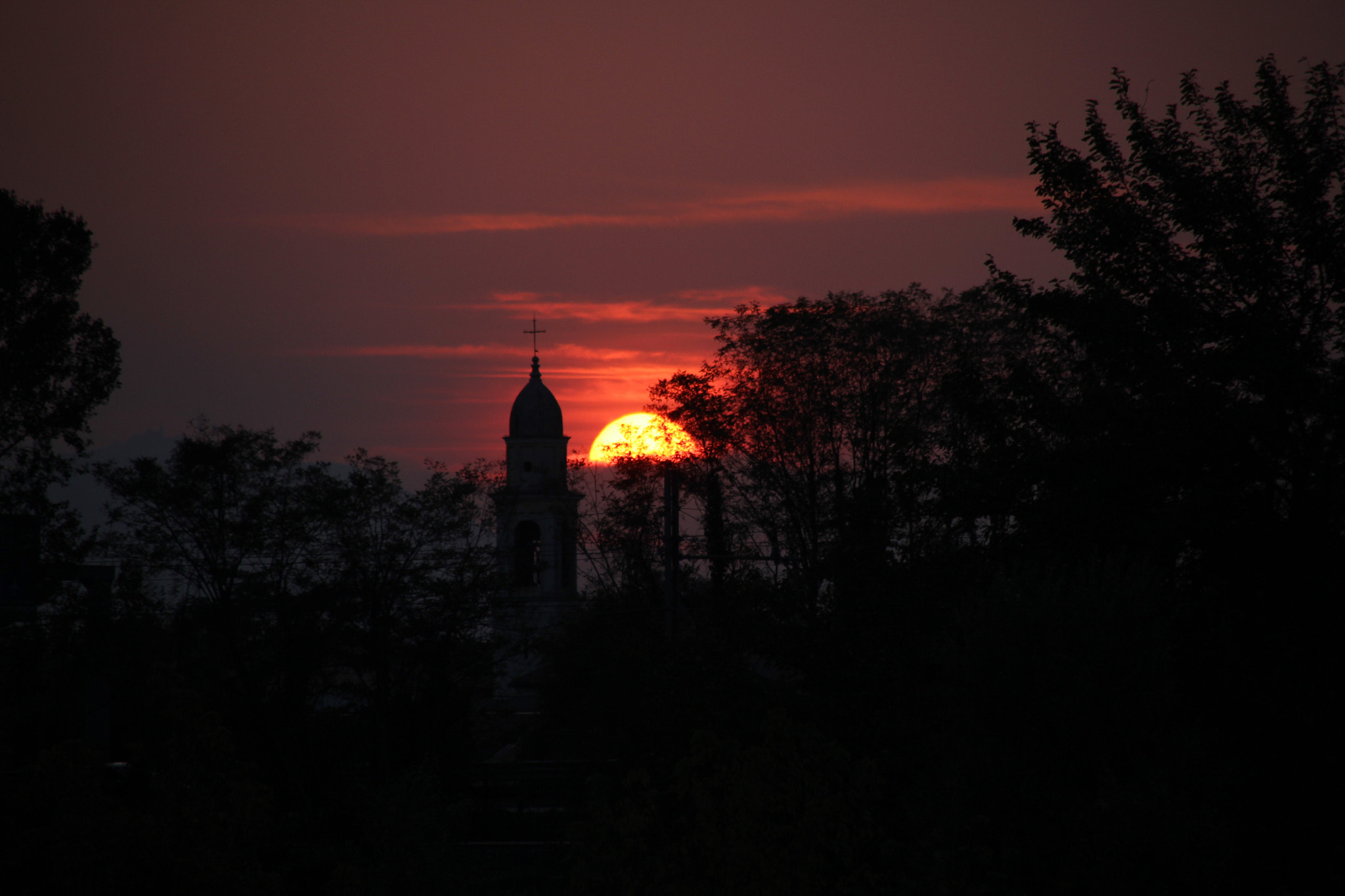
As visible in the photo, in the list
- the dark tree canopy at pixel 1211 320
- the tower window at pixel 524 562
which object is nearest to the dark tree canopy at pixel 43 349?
the tower window at pixel 524 562

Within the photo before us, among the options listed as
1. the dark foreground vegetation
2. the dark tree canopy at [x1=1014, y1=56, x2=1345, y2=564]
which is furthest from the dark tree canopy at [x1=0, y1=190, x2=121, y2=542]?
the dark tree canopy at [x1=1014, y1=56, x2=1345, y2=564]

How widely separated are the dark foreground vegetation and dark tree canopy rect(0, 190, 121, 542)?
0.33 ft

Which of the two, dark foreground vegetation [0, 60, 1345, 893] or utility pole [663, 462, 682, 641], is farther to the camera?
utility pole [663, 462, 682, 641]

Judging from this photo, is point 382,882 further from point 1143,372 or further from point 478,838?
point 1143,372

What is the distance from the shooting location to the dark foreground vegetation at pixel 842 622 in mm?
10391

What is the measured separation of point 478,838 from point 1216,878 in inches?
584

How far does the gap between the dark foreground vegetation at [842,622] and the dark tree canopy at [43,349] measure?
101 mm

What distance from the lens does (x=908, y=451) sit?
25.6m

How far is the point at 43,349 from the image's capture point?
94.0ft

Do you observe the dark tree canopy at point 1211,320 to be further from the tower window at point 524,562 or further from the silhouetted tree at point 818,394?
the tower window at point 524,562

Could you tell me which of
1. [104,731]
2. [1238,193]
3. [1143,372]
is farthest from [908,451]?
[104,731]

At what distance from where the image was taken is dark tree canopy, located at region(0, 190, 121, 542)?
28.1 meters

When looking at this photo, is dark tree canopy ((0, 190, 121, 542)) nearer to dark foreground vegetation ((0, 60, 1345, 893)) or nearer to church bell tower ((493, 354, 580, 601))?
dark foreground vegetation ((0, 60, 1345, 893))

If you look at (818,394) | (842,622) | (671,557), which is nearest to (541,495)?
(818,394)
